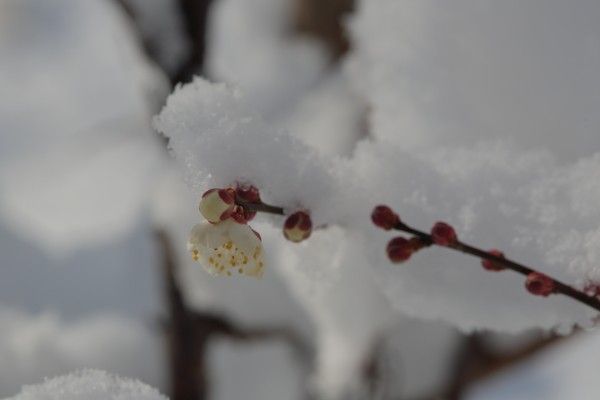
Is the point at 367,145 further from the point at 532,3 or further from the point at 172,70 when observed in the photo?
the point at 172,70

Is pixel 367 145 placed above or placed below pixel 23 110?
below

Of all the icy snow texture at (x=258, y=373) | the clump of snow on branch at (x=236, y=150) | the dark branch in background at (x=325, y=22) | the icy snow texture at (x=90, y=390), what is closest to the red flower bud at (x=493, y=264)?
the clump of snow on branch at (x=236, y=150)

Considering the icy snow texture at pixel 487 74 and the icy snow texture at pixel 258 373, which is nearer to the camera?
the icy snow texture at pixel 487 74

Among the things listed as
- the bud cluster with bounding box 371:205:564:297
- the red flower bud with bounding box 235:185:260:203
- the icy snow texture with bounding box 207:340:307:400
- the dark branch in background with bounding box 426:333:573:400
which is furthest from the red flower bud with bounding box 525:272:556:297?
the icy snow texture with bounding box 207:340:307:400

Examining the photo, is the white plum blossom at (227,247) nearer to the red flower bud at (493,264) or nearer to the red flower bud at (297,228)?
the red flower bud at (297,228)

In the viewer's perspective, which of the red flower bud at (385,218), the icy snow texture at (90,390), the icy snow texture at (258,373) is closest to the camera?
the icy snow texture at (90,390)

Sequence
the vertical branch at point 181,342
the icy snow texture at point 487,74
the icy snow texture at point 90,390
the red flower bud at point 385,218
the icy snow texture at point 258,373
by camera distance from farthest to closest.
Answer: the icy snow texture at point 258,373 < the vertical branch at point 181,342 < the icy snow texture at point 487,74 < the red flower bud at point 385,218 < the icy snow texture at point 90,390

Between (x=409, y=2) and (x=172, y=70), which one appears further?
(x=172, y=70)

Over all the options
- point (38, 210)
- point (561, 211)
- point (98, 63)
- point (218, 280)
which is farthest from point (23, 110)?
point (561, 211)
